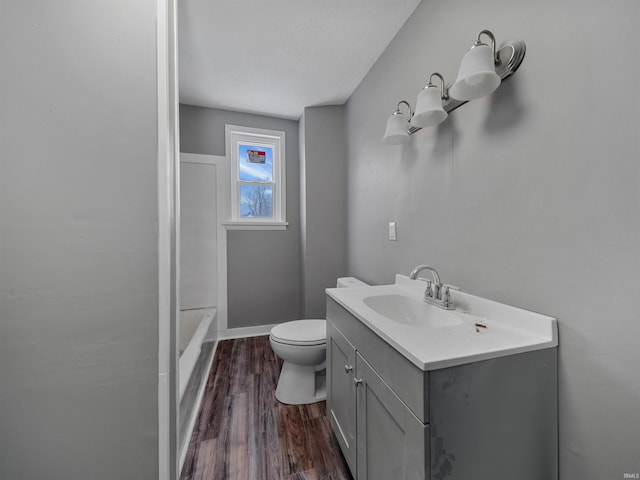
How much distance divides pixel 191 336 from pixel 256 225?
1164 millimetres

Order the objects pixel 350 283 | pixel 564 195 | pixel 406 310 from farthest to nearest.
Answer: pixel 350 283, pixel 406 310, pixel 564 195

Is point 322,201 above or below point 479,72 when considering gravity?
below

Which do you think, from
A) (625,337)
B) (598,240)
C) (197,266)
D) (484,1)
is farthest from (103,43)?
(197,266)

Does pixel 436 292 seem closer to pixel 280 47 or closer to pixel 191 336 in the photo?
pixel 280 47

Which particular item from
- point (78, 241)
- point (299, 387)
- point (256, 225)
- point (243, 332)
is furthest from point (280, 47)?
point (243, 332)

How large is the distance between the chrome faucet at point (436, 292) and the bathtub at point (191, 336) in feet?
4.08

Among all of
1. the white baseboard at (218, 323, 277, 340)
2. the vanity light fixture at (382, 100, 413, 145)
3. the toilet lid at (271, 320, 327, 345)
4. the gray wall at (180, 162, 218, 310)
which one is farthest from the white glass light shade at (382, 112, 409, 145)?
the white baseboard at (218, 323, 277, 340)

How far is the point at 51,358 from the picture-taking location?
26.0 inches

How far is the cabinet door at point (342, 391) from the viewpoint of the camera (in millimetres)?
1014

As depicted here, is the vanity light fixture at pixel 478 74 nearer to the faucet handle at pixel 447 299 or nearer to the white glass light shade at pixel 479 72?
the white glass light shade at pixel 479 72

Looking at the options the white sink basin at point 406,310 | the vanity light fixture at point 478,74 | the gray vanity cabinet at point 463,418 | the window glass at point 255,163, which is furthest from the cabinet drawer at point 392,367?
the window glass at point 255,163

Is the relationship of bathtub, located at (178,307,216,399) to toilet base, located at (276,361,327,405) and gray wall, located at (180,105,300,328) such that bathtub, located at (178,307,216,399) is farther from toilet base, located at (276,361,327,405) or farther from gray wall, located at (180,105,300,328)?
toilet base, located at (276,361,327,405)

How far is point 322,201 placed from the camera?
240cm

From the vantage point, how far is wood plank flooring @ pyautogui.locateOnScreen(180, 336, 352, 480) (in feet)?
3.67
